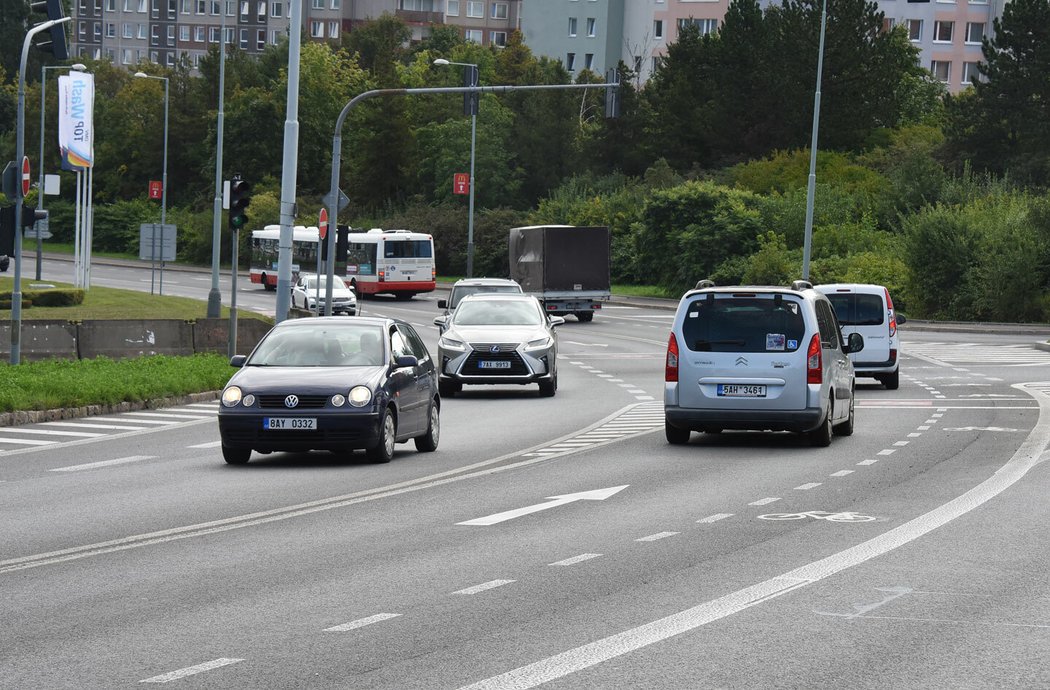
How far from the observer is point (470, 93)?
45906 millimetres

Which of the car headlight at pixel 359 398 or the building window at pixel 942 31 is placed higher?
the building window at pixel 942 31

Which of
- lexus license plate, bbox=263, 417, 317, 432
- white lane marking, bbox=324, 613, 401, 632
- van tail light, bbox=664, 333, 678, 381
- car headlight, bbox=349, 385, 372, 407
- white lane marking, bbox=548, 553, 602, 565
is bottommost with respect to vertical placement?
lexus license plate, bbox=263, 417, 317, 432

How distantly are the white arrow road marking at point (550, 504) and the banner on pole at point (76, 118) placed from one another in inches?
1356

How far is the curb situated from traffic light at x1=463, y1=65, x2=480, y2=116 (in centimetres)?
1419

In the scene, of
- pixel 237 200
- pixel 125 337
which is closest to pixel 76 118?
pixel 125 337

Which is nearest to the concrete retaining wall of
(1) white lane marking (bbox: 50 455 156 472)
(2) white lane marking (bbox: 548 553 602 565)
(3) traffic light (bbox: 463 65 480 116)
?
(3) traffic light (bbox: 463 65 480 116)

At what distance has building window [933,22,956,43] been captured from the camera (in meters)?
118

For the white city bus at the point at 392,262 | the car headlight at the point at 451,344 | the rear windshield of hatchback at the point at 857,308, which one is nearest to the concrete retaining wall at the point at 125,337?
the car headlight at the point at 451,344

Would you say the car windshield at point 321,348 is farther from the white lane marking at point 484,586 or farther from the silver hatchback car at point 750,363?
the white lane marking at point 484,586

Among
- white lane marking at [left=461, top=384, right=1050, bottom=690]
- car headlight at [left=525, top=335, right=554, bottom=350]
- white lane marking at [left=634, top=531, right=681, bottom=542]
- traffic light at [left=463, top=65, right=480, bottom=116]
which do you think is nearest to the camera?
white lane marking at [left=461, top=384, right=1050, bottom=690]

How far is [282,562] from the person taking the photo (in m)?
10.6

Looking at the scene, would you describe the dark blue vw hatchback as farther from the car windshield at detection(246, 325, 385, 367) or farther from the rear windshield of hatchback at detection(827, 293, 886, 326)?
the rear windshield of hatchback at detection(827, 293, 886, 326)

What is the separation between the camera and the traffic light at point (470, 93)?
130ft

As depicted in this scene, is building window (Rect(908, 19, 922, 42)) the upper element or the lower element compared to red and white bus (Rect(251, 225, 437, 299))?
upper
